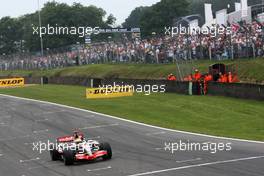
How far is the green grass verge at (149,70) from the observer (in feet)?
119

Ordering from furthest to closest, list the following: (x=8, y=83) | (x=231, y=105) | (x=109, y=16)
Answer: (x=109, y=16)
(x=8, y=83)
(x=231, y=105)

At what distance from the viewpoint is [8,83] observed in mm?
62125

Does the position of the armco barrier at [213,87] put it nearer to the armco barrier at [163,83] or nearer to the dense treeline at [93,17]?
the armco barrier at [163,83]

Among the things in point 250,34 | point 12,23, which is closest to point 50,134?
point 250,34

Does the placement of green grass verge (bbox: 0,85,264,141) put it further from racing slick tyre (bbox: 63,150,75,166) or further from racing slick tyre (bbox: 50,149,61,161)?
racing slick tyre (bbox: 63,150,75,166)

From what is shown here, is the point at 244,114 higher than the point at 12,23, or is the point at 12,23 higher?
the point at 12,23

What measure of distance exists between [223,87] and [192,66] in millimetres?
6188

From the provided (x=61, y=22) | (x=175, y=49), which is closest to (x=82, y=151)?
(x=175, y=49)

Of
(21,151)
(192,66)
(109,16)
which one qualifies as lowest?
(21,151)

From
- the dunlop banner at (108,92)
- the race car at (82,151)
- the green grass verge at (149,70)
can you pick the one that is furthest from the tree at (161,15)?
the race car at (82,151)

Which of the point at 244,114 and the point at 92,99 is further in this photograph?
the point at 92,99

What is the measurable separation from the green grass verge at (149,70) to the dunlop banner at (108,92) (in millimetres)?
3764

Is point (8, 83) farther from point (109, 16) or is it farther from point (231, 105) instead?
point (109, 16)

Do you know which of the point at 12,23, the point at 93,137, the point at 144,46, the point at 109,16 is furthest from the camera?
the point at 12,23
